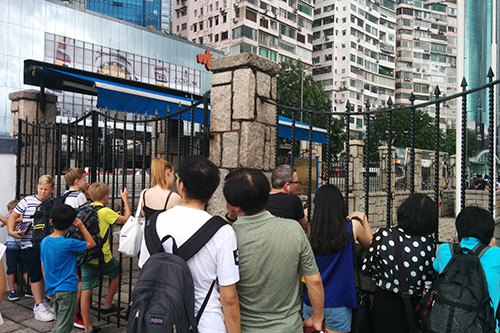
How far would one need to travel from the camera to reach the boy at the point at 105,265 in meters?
4.21

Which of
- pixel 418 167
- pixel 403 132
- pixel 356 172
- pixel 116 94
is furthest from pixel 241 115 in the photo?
pixel 403 132

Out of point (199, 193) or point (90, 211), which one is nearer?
point (199, 193)

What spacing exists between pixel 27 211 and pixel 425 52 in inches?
3368

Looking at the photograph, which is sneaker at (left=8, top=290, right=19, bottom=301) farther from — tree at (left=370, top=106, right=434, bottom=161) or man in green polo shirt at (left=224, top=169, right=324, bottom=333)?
tree at (left=370, top=106, right=434, bottom=161)

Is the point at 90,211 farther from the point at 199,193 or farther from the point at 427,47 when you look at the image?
the point at 427,47

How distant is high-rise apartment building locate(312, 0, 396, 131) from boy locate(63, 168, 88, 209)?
5933 centimetres

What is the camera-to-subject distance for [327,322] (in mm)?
2906

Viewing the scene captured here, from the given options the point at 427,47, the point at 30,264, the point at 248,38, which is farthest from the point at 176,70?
the point at 427,47

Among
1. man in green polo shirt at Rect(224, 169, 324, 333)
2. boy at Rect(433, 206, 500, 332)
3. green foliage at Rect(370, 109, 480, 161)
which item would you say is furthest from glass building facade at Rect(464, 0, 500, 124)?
green foliage at Rect(370, 109, 480, 161)

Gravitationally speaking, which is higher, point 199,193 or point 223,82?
point 223,82

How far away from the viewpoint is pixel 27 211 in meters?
5.36

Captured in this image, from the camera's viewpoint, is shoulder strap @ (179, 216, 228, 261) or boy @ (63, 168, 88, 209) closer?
shoulder strap @ (179, 216, 228, 261)

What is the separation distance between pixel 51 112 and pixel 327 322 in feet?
22.6

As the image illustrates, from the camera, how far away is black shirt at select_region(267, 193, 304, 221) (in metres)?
3.33
